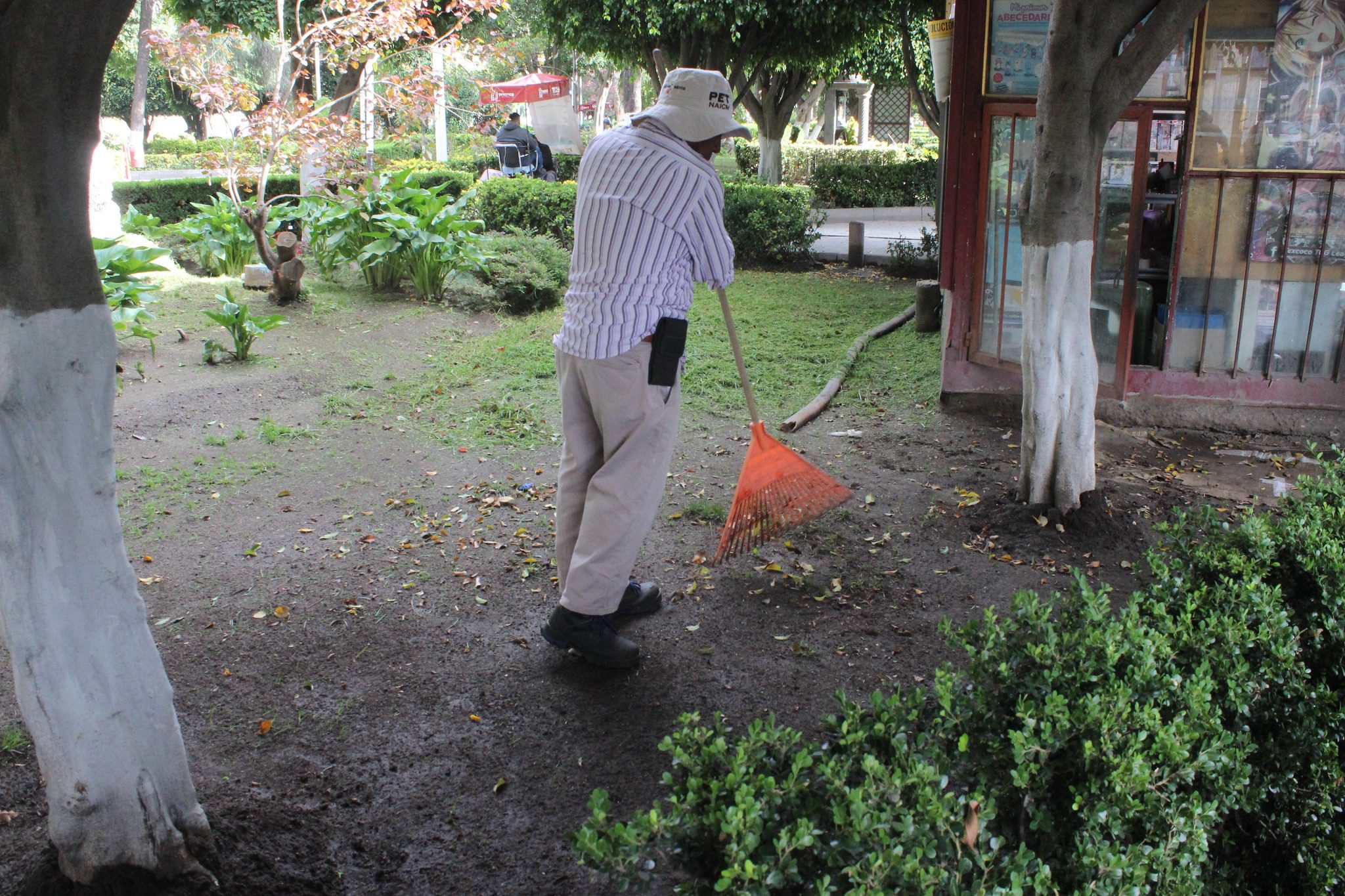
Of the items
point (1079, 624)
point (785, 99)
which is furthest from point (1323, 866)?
point (785, 99)

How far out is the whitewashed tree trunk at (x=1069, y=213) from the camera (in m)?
4.50

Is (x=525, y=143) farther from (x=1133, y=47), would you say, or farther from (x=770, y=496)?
(x=770, y=496)

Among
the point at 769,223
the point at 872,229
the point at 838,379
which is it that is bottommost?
the point at 838,379

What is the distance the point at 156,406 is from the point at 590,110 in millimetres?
43535

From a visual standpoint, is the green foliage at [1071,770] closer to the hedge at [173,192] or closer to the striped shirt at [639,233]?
the striped shirt at [639,233]

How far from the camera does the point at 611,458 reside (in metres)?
3.62

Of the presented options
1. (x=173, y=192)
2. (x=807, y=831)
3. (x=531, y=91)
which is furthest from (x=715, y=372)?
(x=531, y=91)

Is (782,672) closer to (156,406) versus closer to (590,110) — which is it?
(156,406)

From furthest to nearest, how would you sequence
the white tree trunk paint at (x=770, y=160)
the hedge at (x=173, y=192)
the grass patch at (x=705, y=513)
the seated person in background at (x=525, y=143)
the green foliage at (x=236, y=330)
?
the seated person in background at (x=525, y=143), the white tree trunk paint at (x=770, y=160), the hedge at (x=173, y=192), the green foliage at (x=236, y=330), the grass patch at (x=705, y=513)

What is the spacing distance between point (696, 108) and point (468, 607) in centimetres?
208

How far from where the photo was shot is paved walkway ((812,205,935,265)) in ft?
49.2

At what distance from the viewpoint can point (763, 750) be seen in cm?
206

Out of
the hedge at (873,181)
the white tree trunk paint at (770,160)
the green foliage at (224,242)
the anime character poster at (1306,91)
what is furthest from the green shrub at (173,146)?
the anime character poster at (1306,91)

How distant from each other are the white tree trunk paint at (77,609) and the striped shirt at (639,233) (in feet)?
5.14
